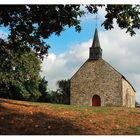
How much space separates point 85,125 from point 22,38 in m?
2.42

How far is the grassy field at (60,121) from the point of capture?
754cm

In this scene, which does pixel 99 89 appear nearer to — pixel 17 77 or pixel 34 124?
pixel 17 77

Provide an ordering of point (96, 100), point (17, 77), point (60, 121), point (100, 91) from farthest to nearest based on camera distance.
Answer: point (96, 100) < point (100, 91) < point (17, 77) < point (60, 121)

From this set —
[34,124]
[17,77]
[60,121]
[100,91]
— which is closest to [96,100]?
[100,91]

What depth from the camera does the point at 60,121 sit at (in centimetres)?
828

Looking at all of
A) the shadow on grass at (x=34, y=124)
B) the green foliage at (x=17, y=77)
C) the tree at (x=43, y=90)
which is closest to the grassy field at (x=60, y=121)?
the shadow on grass at (x=34, y=124)

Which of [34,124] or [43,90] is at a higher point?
[43,90]

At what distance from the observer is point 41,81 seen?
391 inches

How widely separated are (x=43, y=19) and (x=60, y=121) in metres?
2.11

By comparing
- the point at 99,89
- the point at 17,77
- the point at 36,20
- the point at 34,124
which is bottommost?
the point at 34,124

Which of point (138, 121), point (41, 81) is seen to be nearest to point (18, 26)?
point (41, 81)

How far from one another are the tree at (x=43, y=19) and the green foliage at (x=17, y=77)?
62 cm

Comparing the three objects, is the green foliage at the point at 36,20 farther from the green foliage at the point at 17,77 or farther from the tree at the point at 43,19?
the green foliage at the point at 17,77
